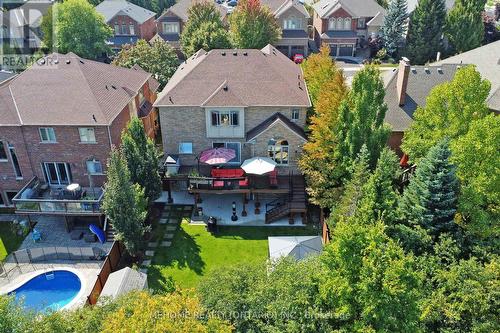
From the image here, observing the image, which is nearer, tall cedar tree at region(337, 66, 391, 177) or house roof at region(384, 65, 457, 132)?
tall cedar tree at region(337, 66, 391, 177)

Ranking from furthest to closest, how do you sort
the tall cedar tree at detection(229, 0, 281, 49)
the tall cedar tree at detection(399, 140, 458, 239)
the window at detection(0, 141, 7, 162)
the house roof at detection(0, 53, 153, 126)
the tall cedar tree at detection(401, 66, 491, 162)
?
the tall cedar tree at detection(229, 0, 281, 49), the window at detection(0, 141, 7, 162), the house roof at detection(0, 53, 153, 126), the tall cedar tree at detection(401, 66, 491, 162), the tall cedar tree at detection(399, 140, 458, 239)

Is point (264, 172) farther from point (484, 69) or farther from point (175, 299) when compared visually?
point (484, 69)

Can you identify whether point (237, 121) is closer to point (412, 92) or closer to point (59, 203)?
point (59, 203)

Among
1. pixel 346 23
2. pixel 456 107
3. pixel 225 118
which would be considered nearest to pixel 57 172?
pixel 225 118

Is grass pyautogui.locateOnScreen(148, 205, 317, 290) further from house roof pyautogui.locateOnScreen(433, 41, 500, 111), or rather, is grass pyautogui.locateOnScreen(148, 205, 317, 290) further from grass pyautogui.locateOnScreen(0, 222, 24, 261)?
house roof pyautogui.locateOnScreen(433, 41, 500, 111)

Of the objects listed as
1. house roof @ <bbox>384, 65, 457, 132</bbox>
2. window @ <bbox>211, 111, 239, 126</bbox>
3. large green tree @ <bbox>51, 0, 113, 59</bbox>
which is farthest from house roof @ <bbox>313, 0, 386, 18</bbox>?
window @ <bbox>211, 111, 239, 126</bbox>

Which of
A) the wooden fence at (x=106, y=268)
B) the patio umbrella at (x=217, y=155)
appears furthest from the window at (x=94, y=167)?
the patio umbrella at (x=217, y=155)
